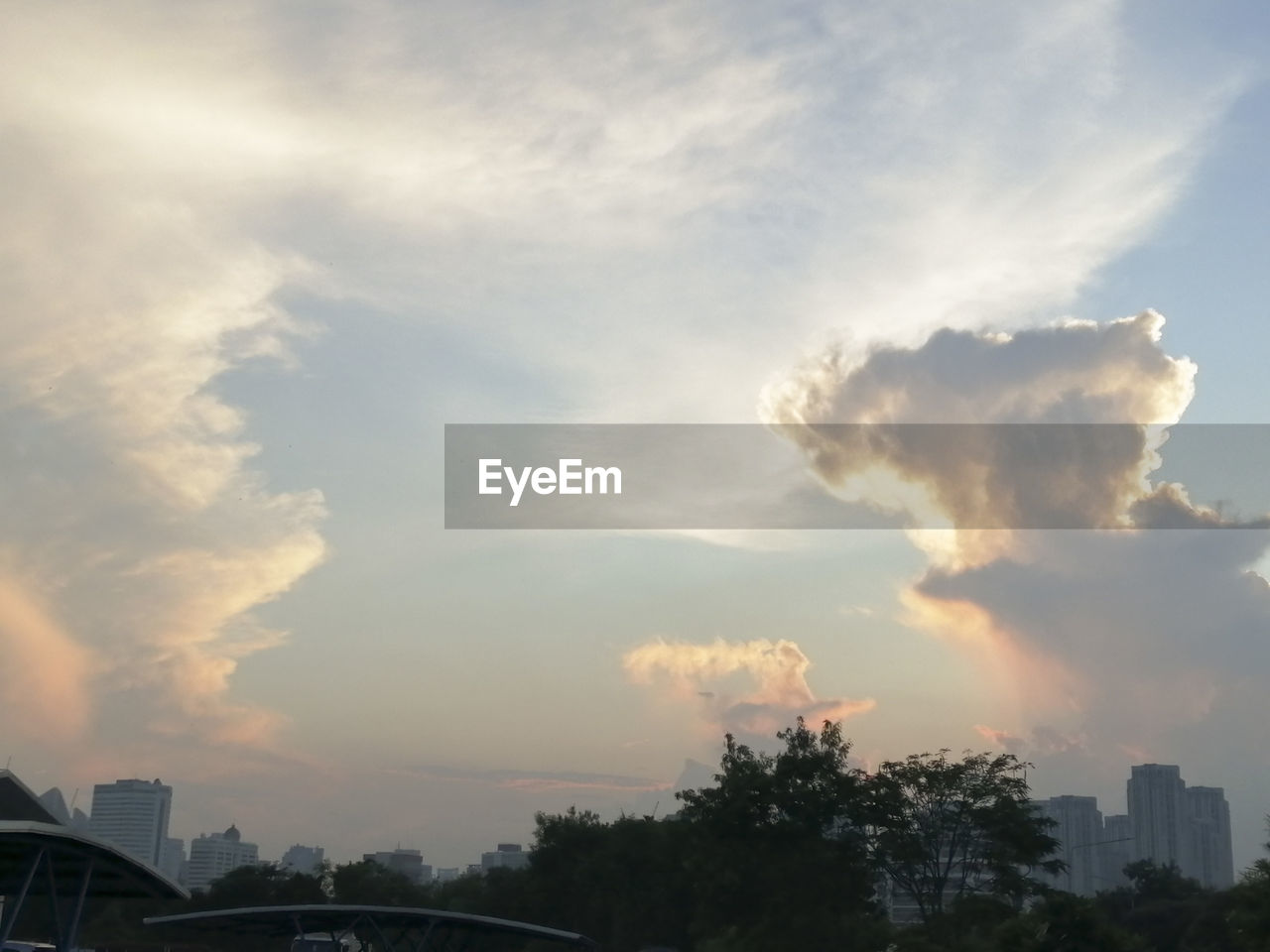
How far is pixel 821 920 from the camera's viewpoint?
50.6 meters

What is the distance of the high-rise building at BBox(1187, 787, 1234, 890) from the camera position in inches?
6949

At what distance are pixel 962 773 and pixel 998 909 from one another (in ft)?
21.7

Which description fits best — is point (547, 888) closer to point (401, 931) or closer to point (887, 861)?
point (887, 861)

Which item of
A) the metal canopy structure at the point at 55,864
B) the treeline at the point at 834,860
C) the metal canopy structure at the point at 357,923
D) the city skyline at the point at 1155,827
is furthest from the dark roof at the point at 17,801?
the city skyline at the point at 1155,827

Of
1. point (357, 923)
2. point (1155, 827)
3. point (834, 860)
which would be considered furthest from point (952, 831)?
point (1155, 827)

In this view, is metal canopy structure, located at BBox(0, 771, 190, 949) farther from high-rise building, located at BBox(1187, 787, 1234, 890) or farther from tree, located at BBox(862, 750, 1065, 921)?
high-rise building, located at BBox(1187, 787, 1234, 890)

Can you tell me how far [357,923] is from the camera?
119 feet

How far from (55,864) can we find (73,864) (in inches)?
27.7

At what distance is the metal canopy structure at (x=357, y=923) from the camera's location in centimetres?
3422

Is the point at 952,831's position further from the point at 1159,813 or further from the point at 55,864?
the point at 1159,813

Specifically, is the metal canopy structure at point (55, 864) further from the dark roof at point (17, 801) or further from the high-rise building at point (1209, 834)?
the high-rise building at point (1209, 834)

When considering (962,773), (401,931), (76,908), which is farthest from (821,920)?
(76,908)

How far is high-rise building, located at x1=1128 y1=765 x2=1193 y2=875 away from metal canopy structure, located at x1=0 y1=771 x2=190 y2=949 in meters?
168

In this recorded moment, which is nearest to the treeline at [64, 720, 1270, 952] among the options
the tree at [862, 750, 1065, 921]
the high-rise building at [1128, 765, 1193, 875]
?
the tree at [862, 750, 1065, 921]
